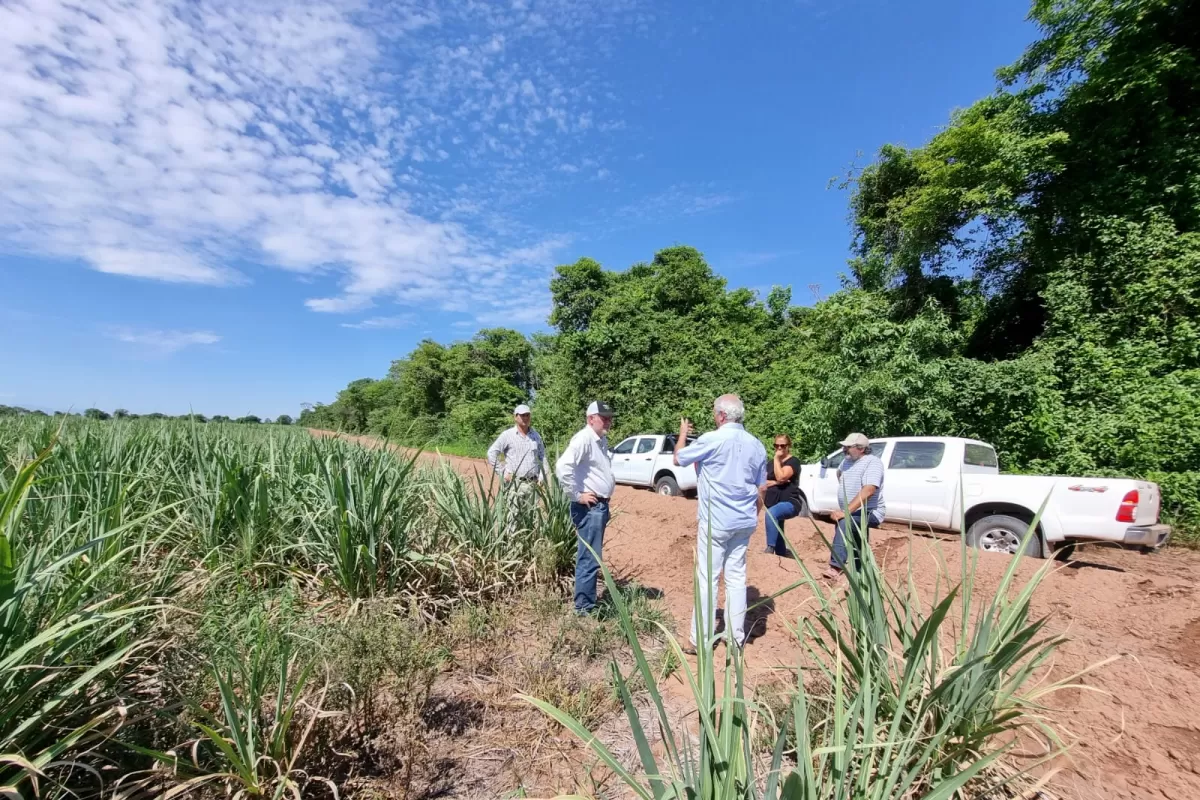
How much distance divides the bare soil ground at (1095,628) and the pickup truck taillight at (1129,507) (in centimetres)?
60

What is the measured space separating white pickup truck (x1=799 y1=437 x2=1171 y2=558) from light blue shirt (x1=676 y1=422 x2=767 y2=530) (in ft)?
6.88

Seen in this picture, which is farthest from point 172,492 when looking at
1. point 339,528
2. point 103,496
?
point 339,528

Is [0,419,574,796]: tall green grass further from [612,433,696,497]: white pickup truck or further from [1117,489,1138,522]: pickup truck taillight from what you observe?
[612,433,696,497]: white pickup truck

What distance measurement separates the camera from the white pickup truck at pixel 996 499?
549 cm

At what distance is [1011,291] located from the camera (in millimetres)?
11008

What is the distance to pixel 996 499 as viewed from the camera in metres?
6.17

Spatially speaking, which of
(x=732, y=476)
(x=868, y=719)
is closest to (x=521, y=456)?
(x=732, y=476)

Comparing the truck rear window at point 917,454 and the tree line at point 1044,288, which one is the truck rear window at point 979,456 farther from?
the tree line at point 1044,288

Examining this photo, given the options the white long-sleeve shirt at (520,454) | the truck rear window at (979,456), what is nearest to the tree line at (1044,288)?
the white long-sleeve shirt at (520,454)

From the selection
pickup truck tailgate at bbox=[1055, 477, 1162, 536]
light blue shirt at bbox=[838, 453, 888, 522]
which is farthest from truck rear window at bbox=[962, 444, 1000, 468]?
light blue shirt at bbox=[838, 453, 888, 522]

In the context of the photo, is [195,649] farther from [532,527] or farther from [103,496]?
[532,527]

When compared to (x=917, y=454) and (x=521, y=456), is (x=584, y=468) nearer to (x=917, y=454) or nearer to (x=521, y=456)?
(x=521, y=456)

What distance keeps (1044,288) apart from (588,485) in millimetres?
10376

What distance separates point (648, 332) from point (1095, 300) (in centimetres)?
1074
